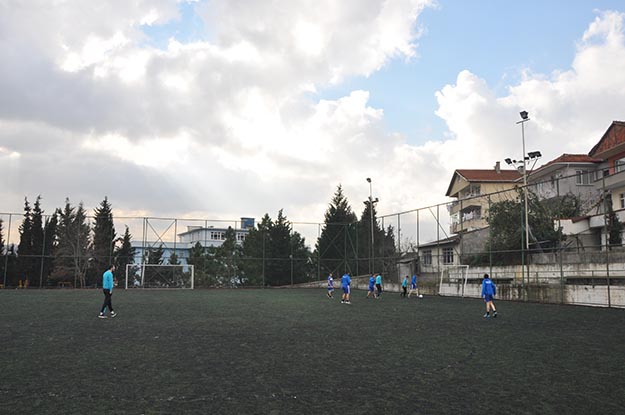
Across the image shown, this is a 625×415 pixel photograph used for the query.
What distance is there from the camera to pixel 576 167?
44250 millimetres

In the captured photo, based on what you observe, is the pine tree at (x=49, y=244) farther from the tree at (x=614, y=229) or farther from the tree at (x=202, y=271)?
the tree at (x=614, y=229)

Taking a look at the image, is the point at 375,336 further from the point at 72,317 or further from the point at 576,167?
the point at 576,167

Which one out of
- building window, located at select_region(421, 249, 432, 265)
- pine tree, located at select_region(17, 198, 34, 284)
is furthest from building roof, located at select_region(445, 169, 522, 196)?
pine tree, located at select_region(17, 198, 34, 284)

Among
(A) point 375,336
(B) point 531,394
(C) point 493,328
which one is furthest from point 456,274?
(B) point 531,394

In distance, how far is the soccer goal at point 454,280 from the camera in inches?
1187

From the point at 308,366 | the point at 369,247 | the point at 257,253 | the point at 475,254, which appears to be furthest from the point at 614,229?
the point at 257,253

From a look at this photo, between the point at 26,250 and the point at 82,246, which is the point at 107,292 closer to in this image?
the point at 82,246

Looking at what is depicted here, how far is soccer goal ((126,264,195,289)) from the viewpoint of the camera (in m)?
41.3

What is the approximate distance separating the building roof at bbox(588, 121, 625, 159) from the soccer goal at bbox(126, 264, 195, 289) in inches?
1371

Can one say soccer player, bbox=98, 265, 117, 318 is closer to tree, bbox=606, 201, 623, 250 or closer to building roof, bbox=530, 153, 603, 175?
tree, bbox=606, 201, 623, 250

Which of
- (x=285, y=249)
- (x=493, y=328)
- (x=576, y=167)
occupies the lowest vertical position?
(x=493, y=328)

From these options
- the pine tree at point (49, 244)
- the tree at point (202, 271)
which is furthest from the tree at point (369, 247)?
the pine tree at point (49, 244)

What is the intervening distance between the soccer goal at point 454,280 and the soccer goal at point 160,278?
2097 centimetres

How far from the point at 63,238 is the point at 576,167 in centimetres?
4788
